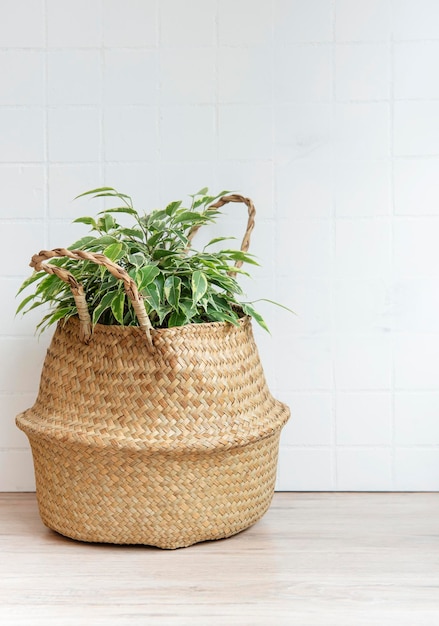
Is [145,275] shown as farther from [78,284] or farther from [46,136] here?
[46,136]

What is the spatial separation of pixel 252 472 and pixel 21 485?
0.60 metres

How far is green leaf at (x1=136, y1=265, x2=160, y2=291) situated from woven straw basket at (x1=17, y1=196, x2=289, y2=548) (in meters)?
0.03

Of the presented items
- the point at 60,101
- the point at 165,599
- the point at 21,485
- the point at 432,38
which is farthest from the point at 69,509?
the point at 432,38

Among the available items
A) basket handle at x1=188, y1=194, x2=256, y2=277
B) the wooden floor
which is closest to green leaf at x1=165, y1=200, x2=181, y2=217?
basket handle at x1=188, y1=194, x2=256, y2=277

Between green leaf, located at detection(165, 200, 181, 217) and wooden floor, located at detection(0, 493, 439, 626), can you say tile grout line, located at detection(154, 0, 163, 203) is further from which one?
wooden floor, located at detection(0, 493, 439, 626)

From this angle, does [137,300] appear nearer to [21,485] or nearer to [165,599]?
[165,599]

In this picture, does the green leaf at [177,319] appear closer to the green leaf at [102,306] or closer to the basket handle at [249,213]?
the green leaf at [102,306]

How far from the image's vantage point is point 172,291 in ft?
3.97

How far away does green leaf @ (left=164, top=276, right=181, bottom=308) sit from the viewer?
47.3 inches

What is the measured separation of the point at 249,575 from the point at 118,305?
19.4 inches

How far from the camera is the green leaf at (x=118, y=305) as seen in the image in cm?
117

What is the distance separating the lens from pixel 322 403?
5.07 feet

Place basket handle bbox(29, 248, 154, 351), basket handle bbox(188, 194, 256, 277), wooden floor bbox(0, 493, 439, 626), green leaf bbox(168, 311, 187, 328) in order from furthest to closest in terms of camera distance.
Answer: basket handle bbox(188, 194, 256, 277)
green leaf bbox(168, 311, 187, 328)
basket handle bbox(29, 248, 154, 351)
wooden floor bbox(0, 493, 439, 626)

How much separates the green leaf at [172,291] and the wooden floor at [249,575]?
442 millimetres
